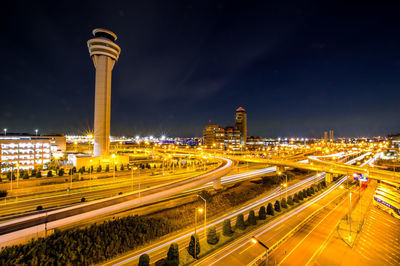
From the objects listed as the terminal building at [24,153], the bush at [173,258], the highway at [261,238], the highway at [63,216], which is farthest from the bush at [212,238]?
the terminal building at [24,153]

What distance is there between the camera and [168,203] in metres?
30.3

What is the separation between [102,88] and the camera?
5812 centimetres

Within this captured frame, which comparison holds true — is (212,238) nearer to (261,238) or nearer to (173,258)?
(173,258)

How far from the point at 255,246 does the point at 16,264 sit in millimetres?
21026

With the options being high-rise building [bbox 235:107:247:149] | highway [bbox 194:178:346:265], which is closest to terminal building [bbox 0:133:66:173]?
highway [bbox 194:178:346:265]

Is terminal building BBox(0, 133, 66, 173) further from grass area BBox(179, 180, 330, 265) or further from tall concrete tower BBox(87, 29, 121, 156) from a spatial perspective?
grass area BBox(179, 180, 330, 265)

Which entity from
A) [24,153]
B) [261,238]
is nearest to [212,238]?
[261,238]

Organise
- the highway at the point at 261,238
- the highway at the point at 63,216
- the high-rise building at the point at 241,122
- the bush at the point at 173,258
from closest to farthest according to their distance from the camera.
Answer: the highway at the point at 63,216
the bush at the point at 173,258
the highway at the point at 261,238
the high-rise building at the point at 241,122

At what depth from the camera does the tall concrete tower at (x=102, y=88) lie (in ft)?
189

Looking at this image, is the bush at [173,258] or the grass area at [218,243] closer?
the bush at [173,258]

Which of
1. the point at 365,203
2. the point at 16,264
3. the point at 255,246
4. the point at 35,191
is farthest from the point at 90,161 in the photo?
the point at 365,203

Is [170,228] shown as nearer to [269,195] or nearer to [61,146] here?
[269,195]

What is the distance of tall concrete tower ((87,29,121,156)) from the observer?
189 feet

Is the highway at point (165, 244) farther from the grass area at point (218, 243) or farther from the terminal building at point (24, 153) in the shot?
the terminal building at point (24, 153)
